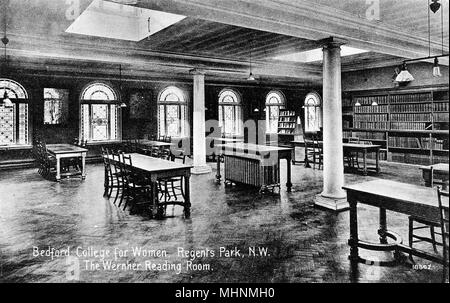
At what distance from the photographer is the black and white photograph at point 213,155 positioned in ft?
12.0

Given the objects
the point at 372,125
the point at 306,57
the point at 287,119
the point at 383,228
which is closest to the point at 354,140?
the point at 372,125

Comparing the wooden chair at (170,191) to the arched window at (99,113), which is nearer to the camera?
the wooden chair at (170,191)

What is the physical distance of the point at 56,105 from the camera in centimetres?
1207

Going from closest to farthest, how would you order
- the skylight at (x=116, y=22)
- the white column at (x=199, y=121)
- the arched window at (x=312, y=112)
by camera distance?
the skylight at (x=116, y=22), the white column at (x=199, y=121), the arched window at (x=312, y=112)

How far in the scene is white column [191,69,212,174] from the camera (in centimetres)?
984

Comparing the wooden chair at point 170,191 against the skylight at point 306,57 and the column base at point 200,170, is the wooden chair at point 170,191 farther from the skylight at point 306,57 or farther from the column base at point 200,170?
the skylight at point 306,57

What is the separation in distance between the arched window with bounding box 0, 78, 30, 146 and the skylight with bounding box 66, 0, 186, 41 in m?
5.57

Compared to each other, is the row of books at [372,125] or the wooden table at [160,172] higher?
the row of books at [372,125]

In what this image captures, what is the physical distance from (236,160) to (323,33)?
11.3 feet

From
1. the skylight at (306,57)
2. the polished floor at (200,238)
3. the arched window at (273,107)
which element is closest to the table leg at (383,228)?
the polished floor at (200,238)

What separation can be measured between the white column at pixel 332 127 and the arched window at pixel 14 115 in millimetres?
10049

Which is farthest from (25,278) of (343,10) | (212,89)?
(212,89)

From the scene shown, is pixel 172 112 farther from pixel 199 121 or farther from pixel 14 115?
pixel 14 115

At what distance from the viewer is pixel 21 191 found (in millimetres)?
7766
